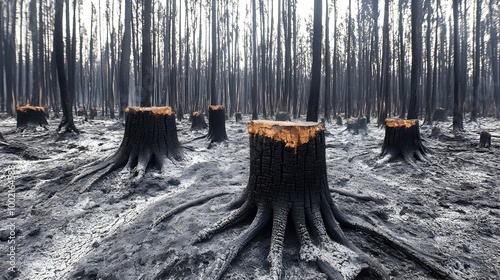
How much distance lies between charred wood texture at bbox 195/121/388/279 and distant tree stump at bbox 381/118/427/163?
3.39 metres

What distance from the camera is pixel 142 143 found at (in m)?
4.24

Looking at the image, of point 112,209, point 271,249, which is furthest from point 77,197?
point 271,249

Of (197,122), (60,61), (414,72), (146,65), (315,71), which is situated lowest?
(197,122)

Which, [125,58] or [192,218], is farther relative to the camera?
[125,58]

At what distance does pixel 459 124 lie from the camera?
9578 millimetres

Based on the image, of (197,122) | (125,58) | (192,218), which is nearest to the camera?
Answer: (192,218)

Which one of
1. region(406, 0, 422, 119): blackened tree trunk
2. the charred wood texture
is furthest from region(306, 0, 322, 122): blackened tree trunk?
region(406, 0, 422, 119): blackened tree trunk

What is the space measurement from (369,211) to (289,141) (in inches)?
50.6

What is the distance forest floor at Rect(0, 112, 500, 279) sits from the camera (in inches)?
80.7

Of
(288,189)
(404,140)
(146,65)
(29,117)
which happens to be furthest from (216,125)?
(29,117)

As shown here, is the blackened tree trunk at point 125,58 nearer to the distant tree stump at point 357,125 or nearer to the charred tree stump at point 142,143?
the charred tree stump at point 142,143

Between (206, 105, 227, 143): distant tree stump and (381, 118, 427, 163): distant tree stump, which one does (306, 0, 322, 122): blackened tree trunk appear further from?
(206, 105, 227, 143): distant tree stump

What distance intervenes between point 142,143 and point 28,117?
6308 mm

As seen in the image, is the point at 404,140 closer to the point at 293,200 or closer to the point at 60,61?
the point at 293,200
